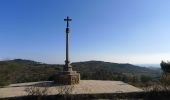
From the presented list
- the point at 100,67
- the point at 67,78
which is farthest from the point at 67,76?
the point at 100,67

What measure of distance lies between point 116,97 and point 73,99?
1.99m

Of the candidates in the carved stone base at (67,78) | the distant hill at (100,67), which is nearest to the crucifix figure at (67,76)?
the carved stone base at (67,78)

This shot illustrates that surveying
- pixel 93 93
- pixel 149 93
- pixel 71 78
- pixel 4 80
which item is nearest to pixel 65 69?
pixel 71 78

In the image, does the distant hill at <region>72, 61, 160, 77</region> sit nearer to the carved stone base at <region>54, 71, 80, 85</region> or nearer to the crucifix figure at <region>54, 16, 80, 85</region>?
the crucifix figure at <region>54, 16, 80, 85</region>

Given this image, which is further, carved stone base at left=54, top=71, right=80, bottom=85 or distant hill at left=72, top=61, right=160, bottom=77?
distant hill at left=72, top=61, right=160, bottom=77

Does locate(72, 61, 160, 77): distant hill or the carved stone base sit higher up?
locate(72, 61, 160, 77): distant hill

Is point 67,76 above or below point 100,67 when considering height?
below

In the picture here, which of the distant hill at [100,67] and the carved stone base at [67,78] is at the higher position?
the distant hill at [100,67]

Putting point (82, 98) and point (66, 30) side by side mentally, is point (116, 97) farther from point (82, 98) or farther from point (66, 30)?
point (66, 30)

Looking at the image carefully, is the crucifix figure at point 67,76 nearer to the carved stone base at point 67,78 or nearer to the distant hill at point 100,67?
the carved stone base at point 67,78

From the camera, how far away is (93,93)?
11117 millimetres

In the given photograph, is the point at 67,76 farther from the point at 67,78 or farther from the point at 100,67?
the point at 100,67

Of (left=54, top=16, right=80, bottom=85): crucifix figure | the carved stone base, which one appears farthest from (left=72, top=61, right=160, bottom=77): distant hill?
the carved stone base

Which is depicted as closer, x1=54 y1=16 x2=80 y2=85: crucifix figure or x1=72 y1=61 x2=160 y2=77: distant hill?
x1=54 y1=16 x2=80 y2=85: crucifix figure
